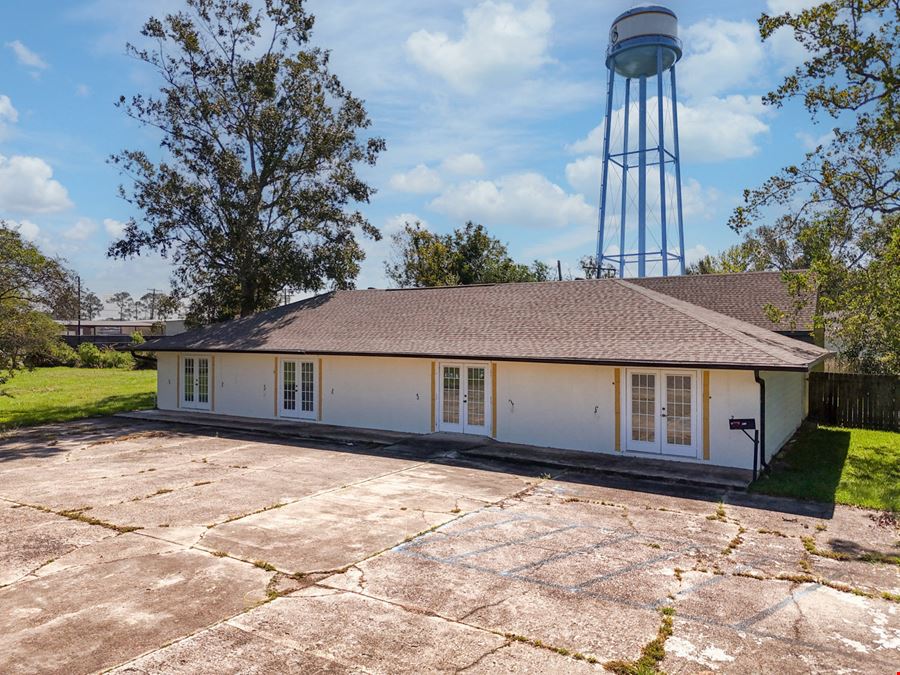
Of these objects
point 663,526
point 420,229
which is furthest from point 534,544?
point 420,229

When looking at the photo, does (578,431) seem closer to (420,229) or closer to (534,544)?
(534,544)

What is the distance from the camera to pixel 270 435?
17.2 m

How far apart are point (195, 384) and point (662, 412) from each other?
54.0ft

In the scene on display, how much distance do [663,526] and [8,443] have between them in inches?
670

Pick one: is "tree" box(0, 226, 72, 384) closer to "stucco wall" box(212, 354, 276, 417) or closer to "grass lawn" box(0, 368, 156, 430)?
"grass lawn" box(0, 368, 156, 430)

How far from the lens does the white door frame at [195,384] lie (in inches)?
844

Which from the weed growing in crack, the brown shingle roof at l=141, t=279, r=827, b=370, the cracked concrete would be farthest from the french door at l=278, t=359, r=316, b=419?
the weed growing in crack

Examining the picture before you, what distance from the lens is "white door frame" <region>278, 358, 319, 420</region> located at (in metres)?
18.9

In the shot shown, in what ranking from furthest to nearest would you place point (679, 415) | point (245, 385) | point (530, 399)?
point (245, 385), point (530, 399), point (679, 415)

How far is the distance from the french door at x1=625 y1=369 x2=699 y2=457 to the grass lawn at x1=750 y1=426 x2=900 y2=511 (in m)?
1.85

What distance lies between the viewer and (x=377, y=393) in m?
17.6

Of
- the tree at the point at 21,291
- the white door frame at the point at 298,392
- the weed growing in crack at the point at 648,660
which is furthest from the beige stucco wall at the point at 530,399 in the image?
the weed growing in crack at the point at 648,660

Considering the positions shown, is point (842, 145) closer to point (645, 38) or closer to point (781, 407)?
point (781, 407)

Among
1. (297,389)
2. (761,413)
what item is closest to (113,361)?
(297,389)
